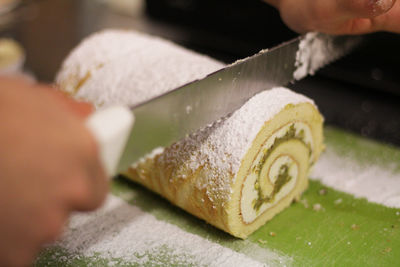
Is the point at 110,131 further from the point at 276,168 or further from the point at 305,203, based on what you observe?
the point at 305,203

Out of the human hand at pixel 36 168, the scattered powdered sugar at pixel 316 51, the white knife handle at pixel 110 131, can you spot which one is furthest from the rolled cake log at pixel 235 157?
the human hand at pixel 36 168

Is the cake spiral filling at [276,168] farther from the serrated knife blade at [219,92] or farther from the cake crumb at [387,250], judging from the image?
the cake crumb at [387,250]

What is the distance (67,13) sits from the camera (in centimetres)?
336

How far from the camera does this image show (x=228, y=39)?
2.83 meters

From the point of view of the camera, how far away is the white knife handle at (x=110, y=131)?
0.95 meters

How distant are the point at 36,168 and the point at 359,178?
1436 millimetres

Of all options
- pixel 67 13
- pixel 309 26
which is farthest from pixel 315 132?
pixel 67 13

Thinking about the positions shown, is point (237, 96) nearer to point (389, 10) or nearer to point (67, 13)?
point (389, 10)

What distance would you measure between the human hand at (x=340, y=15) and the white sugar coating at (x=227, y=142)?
28 centimetres

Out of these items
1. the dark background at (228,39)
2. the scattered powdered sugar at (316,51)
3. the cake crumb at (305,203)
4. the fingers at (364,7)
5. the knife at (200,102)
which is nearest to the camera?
the knife at (200,102)

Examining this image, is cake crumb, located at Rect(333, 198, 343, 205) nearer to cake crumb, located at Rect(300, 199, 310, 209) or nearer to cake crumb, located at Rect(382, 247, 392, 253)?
cake crumb, located at Rect(300, 199, 310, 209)

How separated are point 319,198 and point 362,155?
1.21ft

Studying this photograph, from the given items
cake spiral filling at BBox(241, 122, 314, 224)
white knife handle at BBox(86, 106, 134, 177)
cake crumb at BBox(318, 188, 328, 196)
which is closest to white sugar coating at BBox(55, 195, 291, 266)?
cake spiral filling at BBox(241, 122, 314, 224)

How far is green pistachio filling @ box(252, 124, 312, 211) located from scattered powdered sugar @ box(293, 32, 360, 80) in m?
0.20
